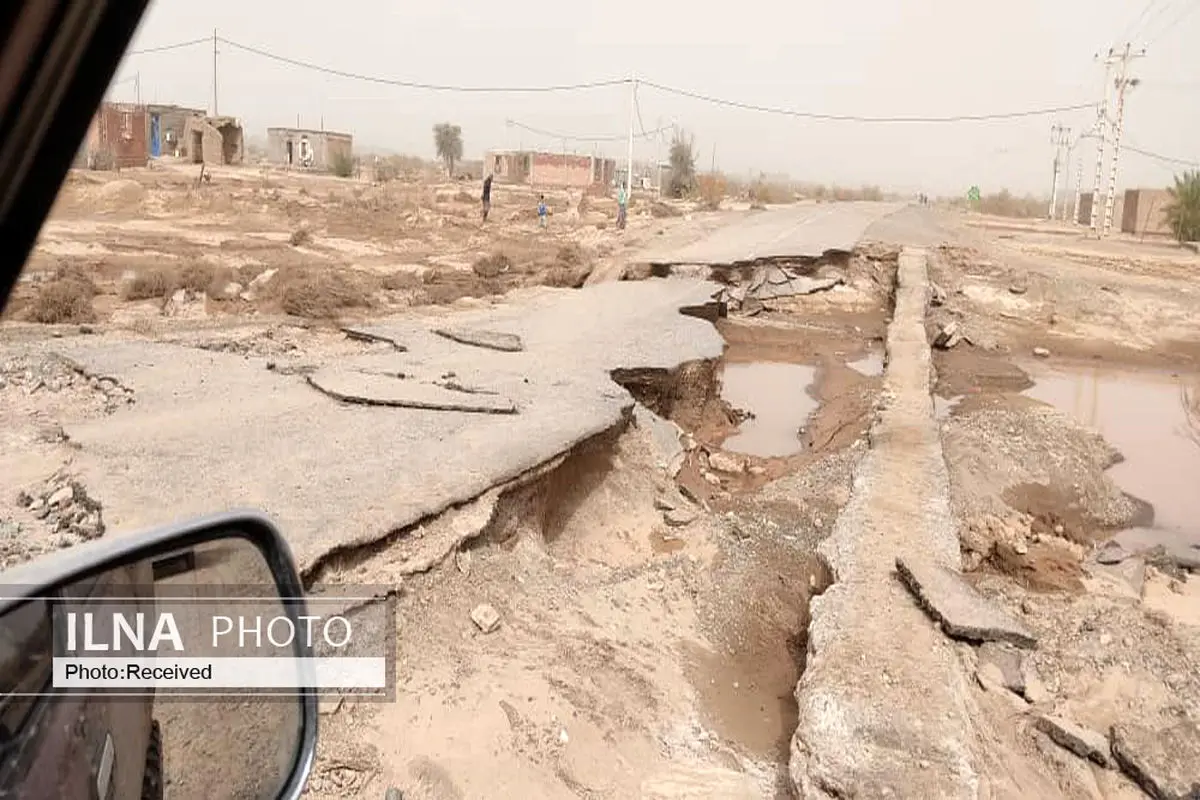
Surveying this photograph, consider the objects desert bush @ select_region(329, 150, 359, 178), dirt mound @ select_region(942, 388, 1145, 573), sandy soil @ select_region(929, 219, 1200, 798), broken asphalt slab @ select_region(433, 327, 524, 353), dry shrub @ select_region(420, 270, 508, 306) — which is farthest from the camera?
desert bush @ select_region(329, 150, 359, 178)

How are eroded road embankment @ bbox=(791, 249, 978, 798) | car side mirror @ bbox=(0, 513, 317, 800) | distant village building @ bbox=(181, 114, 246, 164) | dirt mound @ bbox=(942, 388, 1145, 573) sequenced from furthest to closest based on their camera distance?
distant village building @ bbox=(181, 114, 246, 164) → dirt mound @ bbox=(942, 388, 1145, 573) → eroded road embankment @ bbox=(791, 249, 978, 798) → car side mirror @ bbox=(0, 513, 317, 800)

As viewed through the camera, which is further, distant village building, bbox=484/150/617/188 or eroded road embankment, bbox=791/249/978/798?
distant village building, bbox=484/150/617/188

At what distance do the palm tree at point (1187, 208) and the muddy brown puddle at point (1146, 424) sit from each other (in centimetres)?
1700

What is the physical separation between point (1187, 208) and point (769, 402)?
23.2 metres

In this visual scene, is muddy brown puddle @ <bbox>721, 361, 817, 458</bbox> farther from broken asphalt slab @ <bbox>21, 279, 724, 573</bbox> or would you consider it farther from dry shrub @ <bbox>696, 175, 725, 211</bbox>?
dry shrub @ <bbox>696, 175, 725, 211</bbox>

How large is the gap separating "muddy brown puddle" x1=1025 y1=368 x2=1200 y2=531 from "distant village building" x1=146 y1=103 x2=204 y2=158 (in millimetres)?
40664

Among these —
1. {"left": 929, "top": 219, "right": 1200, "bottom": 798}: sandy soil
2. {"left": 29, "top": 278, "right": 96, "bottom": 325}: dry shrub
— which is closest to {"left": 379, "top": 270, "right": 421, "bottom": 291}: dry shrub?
{"left": 29, "top": 278, "right": 96, "bottom": 325}: dry shrub

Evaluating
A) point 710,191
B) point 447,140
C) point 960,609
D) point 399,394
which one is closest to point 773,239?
point 399,394

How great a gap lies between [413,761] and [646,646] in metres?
1.45

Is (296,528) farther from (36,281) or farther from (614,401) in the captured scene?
(36,281)

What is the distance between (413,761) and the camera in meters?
3.44

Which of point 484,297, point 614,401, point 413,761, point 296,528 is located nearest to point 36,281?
point 484,297

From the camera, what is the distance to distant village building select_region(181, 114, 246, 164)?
40.3m

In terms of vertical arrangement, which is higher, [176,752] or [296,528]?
[176,752]
